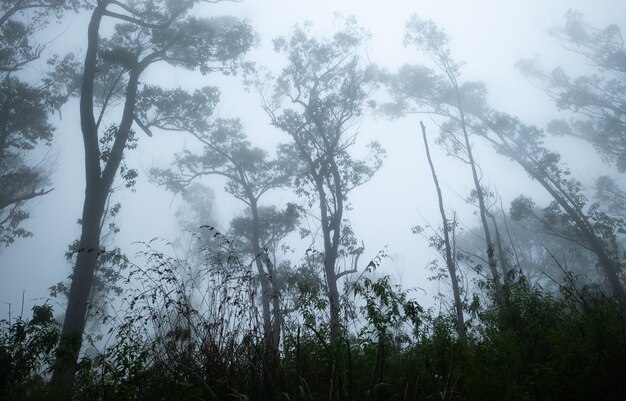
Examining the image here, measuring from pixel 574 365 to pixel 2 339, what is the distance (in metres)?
7.12

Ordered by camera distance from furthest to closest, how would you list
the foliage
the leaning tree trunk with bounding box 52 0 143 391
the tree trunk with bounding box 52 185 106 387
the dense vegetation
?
1. the leaning tree trunk with bounding box 52 0 143 391
2. the tree trunk with bounding box 52 185 106 387
3. the foliage
4. the dense vegetation

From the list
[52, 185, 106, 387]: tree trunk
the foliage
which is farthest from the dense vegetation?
[52, 185, 106, 387]: tree trunk

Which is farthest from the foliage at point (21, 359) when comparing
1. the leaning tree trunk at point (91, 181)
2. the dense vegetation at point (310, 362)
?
the leaning tree trunk at point (91, 181)

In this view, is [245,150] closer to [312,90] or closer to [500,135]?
[312,90]

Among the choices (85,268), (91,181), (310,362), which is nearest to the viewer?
(310,362)

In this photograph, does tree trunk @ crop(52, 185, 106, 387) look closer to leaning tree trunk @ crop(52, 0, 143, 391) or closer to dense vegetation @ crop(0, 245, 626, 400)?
leaning tree trunk @ crop(52, 0, 143, 391)

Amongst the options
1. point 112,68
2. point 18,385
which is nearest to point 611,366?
point 18,385

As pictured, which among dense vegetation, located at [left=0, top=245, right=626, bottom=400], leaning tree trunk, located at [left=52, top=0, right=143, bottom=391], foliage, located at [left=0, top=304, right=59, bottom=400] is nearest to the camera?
dense vegetation, located at [left=0, top=245, right=626, bottom=400]

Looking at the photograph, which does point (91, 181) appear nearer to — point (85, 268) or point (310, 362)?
point (85, 268)

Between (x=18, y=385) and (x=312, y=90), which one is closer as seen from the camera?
(x=18, y=385)

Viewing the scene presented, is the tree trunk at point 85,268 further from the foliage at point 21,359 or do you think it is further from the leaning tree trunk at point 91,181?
the foliage at point 21,359

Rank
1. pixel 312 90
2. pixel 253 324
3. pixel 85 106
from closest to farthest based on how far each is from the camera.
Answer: pixel 253 324
pixel 85 106
pixel 312 90

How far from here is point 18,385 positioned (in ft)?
13.7

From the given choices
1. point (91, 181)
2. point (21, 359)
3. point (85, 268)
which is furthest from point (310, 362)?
point (91, 181)
